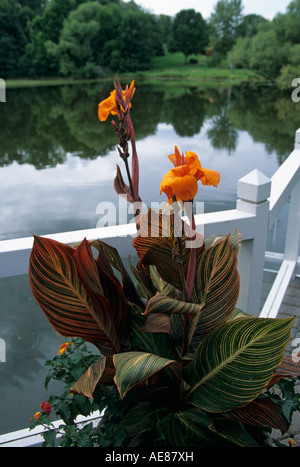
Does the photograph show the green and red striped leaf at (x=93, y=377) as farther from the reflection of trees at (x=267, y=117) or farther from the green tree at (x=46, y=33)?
the green tree at (x=46, y=33)

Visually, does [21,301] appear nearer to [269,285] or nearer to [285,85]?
[269,285]

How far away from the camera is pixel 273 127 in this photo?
2822 centimetres

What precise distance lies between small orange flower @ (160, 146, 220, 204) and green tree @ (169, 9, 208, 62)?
150 ft

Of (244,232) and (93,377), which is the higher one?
(244,232)

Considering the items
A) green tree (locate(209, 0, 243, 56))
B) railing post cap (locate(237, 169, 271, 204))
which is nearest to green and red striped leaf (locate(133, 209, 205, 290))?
railing post cap (locate(237, 169, 271, 204))

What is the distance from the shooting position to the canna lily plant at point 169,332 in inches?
Answer: 28.1

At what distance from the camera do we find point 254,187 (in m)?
1.16

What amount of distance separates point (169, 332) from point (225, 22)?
171ft

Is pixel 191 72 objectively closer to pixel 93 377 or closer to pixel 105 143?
pixel 105 143

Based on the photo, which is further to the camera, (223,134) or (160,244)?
(223,134)

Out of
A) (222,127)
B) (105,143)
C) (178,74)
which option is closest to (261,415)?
(105,143)

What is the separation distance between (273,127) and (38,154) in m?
16.3

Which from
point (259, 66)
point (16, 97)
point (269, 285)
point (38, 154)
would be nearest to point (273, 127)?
point (259, 66)

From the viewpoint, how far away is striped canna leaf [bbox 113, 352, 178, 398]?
64cm
